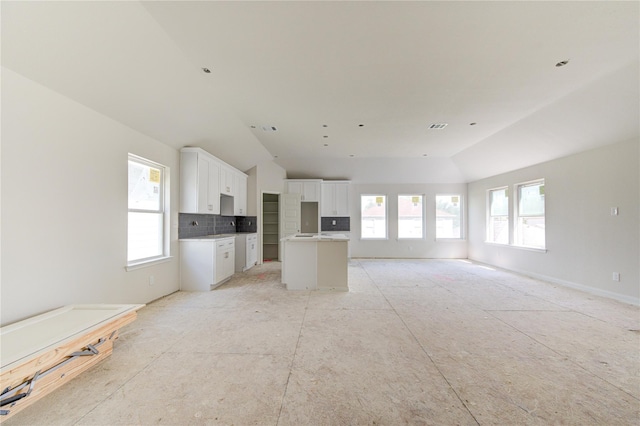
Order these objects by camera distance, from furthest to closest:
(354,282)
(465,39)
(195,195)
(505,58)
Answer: (354,282) < (195,195) < (505,58) < (465,39)

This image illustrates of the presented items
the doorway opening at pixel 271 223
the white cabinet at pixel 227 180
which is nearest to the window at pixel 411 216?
the doorway opening at pixel 271 223

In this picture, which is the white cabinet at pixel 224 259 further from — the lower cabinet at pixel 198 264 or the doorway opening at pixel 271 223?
the doorway opening at pixel 271 223

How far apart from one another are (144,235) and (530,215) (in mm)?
7793

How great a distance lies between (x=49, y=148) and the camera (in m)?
2.32

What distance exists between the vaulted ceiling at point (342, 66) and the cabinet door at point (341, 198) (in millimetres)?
3109

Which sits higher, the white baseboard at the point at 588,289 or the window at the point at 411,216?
the window at the point at 411,216

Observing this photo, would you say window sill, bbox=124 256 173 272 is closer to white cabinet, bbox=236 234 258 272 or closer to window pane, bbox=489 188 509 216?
white cabinet, bbox=236 234 258 272

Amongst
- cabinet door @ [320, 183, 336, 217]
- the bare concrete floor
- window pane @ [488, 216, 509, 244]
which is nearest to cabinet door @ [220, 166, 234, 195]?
the bare concrete floor

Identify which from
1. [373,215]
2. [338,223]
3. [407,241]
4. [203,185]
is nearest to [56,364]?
[203,185]

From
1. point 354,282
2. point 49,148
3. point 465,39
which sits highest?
point 465,39

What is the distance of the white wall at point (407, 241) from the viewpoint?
7.93m

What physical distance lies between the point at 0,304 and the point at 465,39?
4.63m

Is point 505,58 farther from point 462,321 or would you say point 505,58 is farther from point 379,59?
point 462,321

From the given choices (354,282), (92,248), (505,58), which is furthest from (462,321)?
(92,248)
